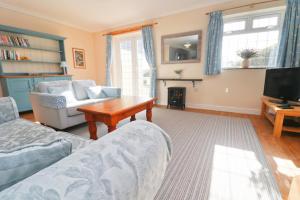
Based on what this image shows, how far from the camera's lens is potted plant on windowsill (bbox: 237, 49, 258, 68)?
314cm

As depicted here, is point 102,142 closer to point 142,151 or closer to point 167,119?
→ point 142,151

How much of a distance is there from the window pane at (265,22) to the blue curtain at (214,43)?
71 centimetres

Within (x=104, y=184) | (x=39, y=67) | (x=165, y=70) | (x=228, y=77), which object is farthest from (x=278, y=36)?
(x=39, y=67)

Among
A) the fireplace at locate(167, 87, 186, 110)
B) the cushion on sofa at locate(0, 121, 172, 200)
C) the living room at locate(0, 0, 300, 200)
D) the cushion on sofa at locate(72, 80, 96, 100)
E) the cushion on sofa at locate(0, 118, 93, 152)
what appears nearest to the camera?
the cushion on sofa at locate(0, 121, 172, 200)

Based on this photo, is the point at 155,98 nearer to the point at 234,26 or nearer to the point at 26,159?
the point at 234,26

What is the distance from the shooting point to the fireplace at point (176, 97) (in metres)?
3.91

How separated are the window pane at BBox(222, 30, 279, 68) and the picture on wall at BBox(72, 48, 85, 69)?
15.1ft

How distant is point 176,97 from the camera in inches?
157

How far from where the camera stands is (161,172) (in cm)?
73

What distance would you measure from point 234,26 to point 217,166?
324cm

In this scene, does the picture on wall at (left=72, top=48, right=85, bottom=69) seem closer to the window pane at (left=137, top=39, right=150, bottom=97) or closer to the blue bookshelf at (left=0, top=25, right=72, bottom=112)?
the blue bookshelf at (left=0, top=25, right=72, bottom=112)

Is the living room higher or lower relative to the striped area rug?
higher

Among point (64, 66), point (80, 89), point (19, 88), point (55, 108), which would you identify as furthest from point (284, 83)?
point (19, 88)

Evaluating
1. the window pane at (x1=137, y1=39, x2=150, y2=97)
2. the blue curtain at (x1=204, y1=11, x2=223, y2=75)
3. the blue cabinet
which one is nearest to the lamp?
the blue cabinet
